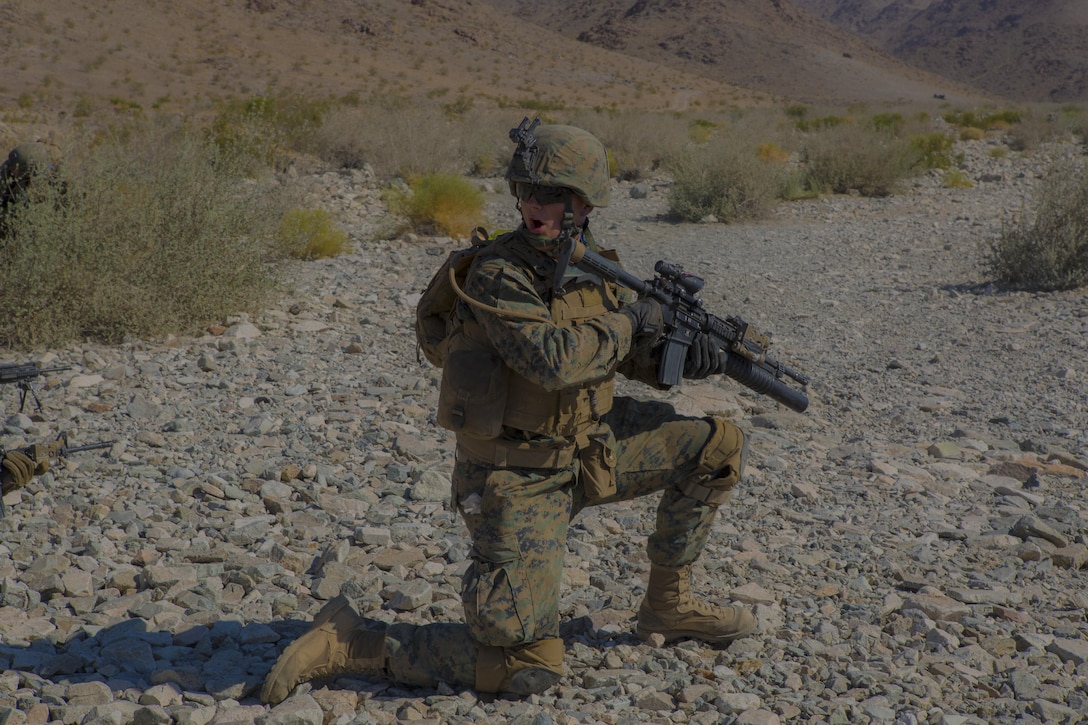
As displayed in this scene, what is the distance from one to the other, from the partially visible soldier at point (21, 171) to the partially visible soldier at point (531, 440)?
13.9 ft

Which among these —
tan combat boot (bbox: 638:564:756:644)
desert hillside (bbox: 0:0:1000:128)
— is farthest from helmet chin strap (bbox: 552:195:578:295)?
desert hillside (bbox: 0:0:1000:128)

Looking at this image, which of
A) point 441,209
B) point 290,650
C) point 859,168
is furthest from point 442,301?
point 859,168

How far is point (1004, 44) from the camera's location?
2928 inches

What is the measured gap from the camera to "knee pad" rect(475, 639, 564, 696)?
231cm

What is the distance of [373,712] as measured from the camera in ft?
7.52

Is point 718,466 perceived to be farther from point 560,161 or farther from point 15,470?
point 15,470

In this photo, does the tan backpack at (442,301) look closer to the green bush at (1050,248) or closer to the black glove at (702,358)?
the black glove at (702,358)

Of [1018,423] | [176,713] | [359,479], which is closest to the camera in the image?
[176,713]

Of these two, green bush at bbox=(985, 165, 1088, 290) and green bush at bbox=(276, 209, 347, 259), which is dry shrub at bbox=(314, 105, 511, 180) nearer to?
green bush at bbox=(276, 209, 347, 259)

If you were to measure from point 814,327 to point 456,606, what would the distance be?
14.1 ft

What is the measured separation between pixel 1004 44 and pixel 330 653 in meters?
85.5

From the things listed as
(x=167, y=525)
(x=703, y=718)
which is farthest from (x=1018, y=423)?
(x=167, y=525)

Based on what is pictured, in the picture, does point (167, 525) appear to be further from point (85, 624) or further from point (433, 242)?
point (433, 242)

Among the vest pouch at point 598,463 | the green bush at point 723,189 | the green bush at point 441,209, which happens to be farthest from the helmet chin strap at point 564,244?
the green bush at point 723,189
